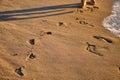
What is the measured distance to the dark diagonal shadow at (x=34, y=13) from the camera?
5.19m

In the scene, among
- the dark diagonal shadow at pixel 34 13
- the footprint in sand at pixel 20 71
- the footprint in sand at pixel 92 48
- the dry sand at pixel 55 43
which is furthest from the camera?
the dark diagonal shadow at pixel 34 13

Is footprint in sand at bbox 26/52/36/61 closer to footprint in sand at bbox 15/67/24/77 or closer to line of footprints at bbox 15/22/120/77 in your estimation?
line of footprints at bbox 15/22/120/77

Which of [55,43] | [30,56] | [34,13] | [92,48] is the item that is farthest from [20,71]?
[34,13]

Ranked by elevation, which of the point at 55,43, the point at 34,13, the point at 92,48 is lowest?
the point at 92,48

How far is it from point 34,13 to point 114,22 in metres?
1.86

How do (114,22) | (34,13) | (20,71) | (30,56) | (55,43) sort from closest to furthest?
(20,71)
(30,56)
(55,43)
(34,13)
(114,22)

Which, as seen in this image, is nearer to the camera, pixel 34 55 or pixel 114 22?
pixel 34 55

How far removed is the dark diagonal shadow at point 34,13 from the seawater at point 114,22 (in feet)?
2.89

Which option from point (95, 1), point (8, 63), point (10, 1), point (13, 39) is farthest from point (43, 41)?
point (95, 1)

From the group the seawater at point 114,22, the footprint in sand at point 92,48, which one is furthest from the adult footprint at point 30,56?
the seawater at point 114,22

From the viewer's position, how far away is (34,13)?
17.8 ft

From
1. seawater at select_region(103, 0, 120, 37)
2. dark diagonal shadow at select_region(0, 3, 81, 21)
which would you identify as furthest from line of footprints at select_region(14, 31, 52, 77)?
seawater at select_region(103, 0, 120, 37)

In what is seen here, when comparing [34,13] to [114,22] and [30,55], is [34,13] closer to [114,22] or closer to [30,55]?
[30,55]

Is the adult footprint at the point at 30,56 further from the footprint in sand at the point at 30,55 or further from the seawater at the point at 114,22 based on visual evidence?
the seawater at the point at 114,22
